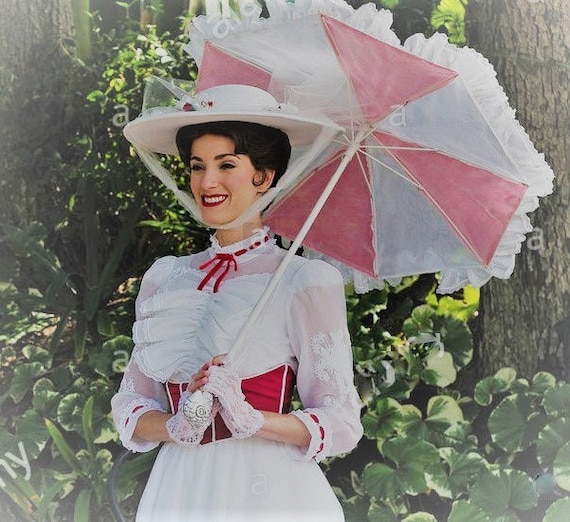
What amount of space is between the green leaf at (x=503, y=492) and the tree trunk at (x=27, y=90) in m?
1.60

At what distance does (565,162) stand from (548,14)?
0.44 metres

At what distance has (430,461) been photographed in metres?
2.70

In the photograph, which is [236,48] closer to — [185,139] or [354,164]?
[185,139]

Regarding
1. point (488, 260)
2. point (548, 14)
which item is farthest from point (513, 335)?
point (548, 14)

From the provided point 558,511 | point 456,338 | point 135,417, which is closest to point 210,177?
point 135,417

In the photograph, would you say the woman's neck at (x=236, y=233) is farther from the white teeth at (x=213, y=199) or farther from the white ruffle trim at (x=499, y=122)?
the white ruffle trim at (x=499, y=122)

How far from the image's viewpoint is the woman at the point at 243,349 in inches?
86.7

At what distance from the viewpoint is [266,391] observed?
223 centimetres

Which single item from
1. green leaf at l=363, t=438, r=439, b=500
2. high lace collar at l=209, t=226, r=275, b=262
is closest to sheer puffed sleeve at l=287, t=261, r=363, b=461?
high lace collar at l=209, t=226, r=275, b=262

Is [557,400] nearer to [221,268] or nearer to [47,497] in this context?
[221,268]

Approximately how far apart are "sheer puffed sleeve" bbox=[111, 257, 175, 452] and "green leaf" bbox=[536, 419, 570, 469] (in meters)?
1.15

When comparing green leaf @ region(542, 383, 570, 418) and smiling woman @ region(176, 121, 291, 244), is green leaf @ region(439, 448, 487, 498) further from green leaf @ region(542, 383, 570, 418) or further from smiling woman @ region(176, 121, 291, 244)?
smiling woman @ region(176, 121, 291, 244)

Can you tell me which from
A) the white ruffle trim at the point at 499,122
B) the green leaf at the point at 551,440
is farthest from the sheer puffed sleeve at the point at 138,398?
the green leaf at the point at 551,440

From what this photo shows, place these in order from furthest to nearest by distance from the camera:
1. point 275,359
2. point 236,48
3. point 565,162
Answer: point 565,162 < point 236,48 < point 275,359
